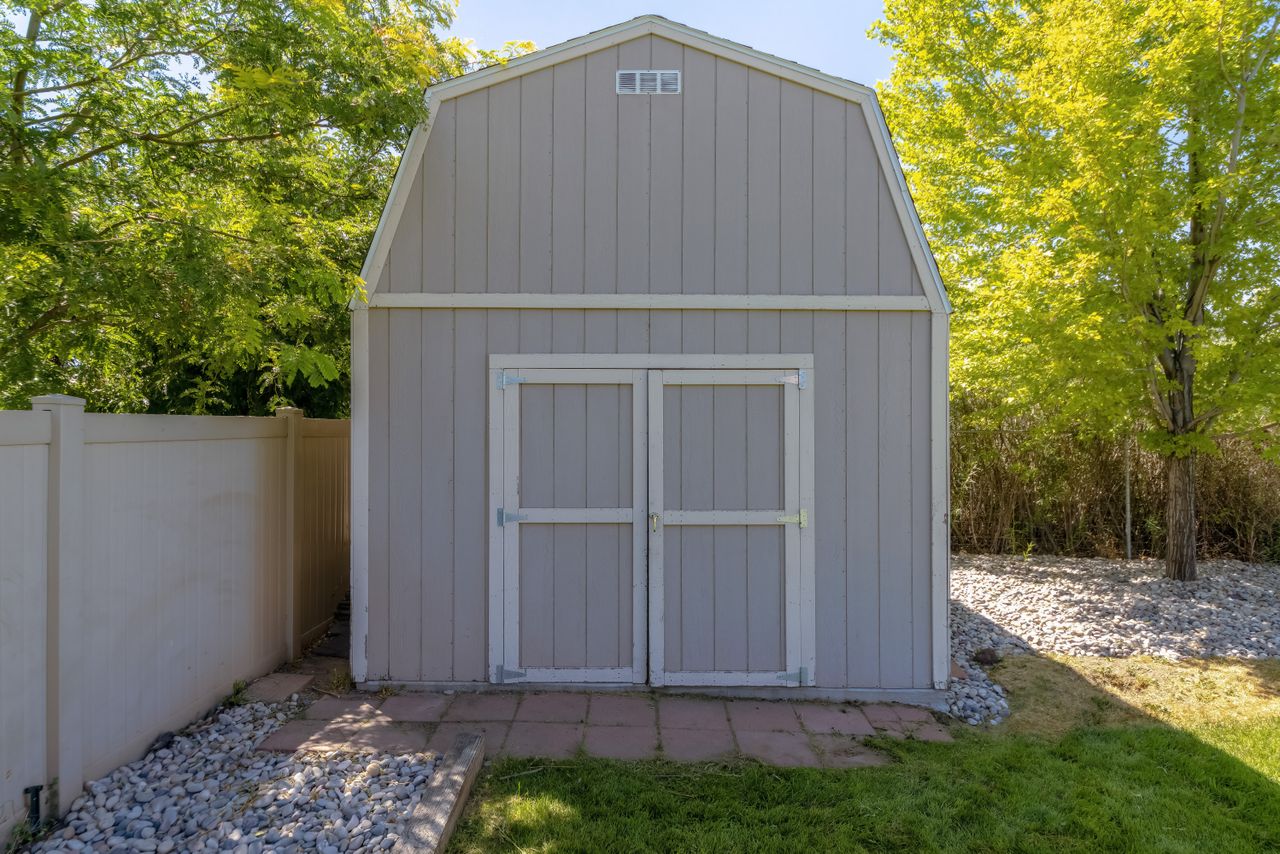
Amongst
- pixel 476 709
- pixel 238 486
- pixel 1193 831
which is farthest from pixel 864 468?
pixel 238 486

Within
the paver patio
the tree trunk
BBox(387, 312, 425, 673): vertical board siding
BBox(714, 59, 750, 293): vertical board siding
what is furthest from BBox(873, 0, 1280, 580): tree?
BBox(387, 312, 425, 673): vertical board siding

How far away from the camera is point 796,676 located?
407cm

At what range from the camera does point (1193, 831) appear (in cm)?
281

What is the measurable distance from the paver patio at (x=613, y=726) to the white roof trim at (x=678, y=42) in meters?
2.26

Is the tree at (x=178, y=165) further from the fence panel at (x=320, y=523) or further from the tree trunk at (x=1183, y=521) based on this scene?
the tree trunk at (x=1183, y=521)

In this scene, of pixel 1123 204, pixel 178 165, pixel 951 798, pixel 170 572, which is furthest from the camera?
pixel 1123 204

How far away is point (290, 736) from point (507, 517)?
150cm

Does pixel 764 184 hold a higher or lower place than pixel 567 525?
higher

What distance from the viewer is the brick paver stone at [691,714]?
367 cm

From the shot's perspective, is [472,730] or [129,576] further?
[472,730]

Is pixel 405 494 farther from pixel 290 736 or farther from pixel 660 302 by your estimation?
pixel 660 302

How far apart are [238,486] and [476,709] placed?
71.9 inches

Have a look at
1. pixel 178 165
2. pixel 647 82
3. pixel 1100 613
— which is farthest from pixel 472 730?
pixel 1100 613

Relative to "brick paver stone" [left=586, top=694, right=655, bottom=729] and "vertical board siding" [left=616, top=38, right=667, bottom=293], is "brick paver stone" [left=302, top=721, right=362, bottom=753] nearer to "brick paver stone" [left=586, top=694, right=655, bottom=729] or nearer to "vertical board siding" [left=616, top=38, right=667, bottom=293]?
"brick paver stone" [left=586, top=694, right=655, bottom=729]
